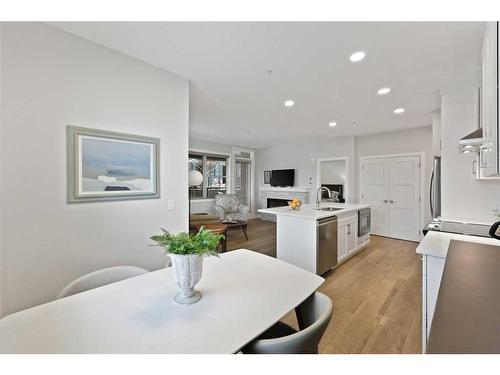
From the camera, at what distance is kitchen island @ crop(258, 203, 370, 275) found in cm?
284

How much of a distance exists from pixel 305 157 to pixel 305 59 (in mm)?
4752

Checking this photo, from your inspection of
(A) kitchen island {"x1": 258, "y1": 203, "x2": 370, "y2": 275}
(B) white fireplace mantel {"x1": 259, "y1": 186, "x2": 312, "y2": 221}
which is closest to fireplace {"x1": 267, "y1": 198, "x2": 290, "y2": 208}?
(B) white fireplace mantel {"x1": 259, "y1": 186, "x2": 312, "y2": 221}

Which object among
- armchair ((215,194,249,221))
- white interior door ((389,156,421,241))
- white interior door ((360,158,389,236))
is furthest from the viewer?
armchair ((215,194,249,221))

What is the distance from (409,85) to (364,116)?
129cm

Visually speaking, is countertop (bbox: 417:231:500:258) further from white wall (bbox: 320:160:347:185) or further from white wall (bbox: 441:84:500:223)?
→ white wall (bbox: 320:160:347:185)

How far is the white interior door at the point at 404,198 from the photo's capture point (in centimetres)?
469

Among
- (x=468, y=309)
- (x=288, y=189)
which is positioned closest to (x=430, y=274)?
(x=468, y=309)

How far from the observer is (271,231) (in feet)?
19.1

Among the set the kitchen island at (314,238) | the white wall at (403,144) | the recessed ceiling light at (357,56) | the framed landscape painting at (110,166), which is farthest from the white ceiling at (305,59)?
the kitchen island at (314,238)

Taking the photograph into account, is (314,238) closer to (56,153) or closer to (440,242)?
(440,242)

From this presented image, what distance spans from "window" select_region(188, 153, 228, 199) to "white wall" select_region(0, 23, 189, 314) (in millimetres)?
3861

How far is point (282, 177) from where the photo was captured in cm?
709

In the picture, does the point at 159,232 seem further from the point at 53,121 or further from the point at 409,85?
the point at 409,85
